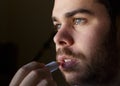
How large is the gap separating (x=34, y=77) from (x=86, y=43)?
22 cm

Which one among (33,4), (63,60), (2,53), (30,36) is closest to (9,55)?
(2,53)

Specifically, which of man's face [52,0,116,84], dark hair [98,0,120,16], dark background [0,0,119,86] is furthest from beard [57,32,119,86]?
dark background [0,0,119,86]

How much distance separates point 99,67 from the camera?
930 millimetres

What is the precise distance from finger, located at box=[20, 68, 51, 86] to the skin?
5.1 inches

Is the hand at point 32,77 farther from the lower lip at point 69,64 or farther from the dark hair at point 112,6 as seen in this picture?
the dark hair at point 112,6

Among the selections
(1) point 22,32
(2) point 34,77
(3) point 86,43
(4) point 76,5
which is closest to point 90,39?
(3) point 86,43

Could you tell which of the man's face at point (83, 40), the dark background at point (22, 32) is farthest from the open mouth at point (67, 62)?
the dark background at point (22, 32)

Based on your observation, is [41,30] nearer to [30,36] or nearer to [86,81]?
[30,36]

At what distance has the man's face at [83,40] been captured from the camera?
91 cm

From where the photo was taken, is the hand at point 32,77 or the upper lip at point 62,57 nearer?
the hand at point 32,77

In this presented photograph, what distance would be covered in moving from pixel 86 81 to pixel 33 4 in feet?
3.60

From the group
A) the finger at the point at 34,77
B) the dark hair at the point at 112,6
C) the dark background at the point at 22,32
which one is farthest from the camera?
the dark background at the point at 22,32

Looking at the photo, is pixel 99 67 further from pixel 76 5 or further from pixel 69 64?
pixel 76 5

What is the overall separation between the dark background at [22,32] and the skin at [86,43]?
0.88m
